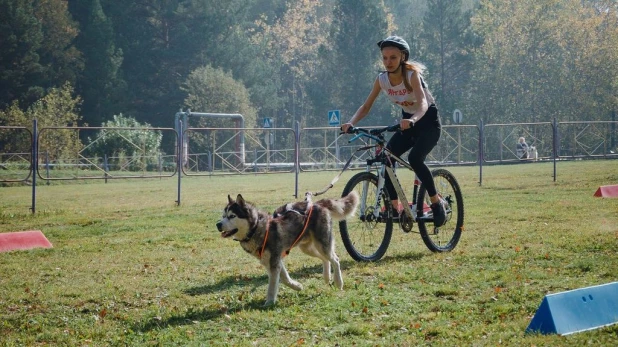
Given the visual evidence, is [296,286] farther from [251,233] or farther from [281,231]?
[251,233]

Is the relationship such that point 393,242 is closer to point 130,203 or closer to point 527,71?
point 130,203

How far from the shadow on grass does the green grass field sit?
1 cm

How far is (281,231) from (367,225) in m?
2.17

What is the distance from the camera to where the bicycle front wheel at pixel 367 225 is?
32.2 feet

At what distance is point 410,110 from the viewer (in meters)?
9.57

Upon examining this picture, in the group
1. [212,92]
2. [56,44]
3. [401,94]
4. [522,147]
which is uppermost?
[56,44]

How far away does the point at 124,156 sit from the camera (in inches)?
1336

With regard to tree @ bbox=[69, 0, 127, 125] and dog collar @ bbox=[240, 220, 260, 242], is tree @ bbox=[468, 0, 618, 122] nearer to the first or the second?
tree @ bbox=[69, 0, 127, 125]

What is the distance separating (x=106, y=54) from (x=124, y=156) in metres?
34.3

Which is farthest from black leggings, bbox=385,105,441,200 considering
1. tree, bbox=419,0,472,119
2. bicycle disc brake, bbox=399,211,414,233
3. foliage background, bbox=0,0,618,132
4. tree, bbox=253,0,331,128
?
tree, bbox=253,0,331,128

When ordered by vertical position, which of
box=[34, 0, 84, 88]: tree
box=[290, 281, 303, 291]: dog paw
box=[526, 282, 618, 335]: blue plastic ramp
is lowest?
box=[290, 281, 303, 291]: dog paw

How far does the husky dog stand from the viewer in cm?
778

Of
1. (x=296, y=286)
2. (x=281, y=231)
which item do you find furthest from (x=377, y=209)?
(x=281, y=231)

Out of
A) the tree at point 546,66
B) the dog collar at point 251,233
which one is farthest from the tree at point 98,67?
the dog collar at point 251,233
